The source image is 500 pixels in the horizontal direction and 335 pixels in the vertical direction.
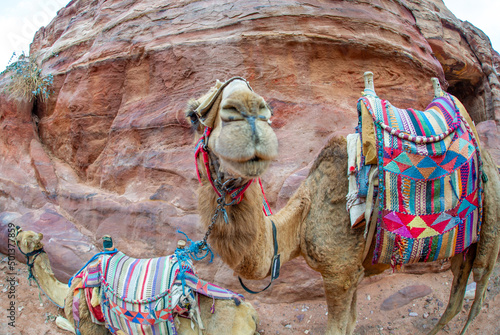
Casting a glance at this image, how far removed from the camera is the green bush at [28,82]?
5395 millimetres

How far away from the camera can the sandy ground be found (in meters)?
3.10

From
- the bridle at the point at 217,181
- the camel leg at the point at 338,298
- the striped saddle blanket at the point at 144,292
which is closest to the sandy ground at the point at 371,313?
the camel leg at the point at 338,298

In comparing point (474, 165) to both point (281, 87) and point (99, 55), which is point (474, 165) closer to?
point (281, 87)

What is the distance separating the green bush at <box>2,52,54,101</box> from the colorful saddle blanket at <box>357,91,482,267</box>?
5.57 m

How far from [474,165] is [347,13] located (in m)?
3.20

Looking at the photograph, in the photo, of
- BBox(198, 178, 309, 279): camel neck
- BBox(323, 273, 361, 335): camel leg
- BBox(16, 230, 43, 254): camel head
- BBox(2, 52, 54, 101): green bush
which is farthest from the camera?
BBox(2, 52, 54, 101): green bush

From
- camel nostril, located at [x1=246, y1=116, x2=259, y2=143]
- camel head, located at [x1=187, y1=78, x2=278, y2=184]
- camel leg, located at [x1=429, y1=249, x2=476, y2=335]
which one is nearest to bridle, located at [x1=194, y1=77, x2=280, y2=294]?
camel head, located at [x1=187, y1=78, x2=278, y2=184]

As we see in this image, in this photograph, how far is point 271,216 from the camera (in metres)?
2.14

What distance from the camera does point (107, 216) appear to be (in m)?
4.40

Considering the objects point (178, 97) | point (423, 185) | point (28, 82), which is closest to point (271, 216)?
point (423, 185)

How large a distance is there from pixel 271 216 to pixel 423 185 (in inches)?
39.1

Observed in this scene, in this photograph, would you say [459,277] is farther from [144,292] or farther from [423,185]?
[144,292]

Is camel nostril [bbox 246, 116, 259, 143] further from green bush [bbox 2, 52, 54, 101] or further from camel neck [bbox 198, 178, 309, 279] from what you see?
green bush [bbox 2, 52, 54, 101]

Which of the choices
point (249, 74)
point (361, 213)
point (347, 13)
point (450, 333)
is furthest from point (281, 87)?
point (450, 333)
